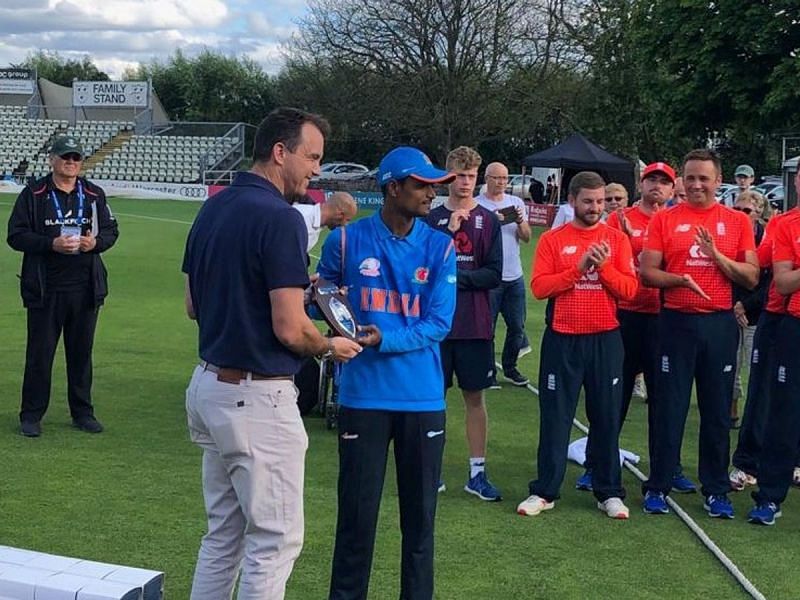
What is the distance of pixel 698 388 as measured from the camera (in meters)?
5.77

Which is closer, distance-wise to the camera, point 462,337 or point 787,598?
point 787,598

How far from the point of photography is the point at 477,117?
44812 mm

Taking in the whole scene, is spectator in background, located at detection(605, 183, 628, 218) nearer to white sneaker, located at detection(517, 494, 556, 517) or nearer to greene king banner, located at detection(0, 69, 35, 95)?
white sneaker, located at detection(517, 494, 556, 517)

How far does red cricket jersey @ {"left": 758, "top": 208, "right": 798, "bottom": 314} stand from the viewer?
5.61m

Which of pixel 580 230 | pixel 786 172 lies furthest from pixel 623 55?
pixel 580 230

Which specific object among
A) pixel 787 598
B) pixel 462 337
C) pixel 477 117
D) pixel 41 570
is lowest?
pixel 787 598

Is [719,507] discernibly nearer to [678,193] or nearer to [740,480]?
[740,480]

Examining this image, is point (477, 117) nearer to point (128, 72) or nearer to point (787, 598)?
point (787, 598)

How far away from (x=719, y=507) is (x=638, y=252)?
1.64m

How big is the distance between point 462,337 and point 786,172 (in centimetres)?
1507

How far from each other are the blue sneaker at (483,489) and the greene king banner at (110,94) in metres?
53.5

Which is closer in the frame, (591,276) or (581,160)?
(591,276)

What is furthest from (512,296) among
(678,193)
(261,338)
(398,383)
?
(261,338)

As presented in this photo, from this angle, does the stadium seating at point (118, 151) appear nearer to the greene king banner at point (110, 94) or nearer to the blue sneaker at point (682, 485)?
the greene king banner at point (110, 94)
